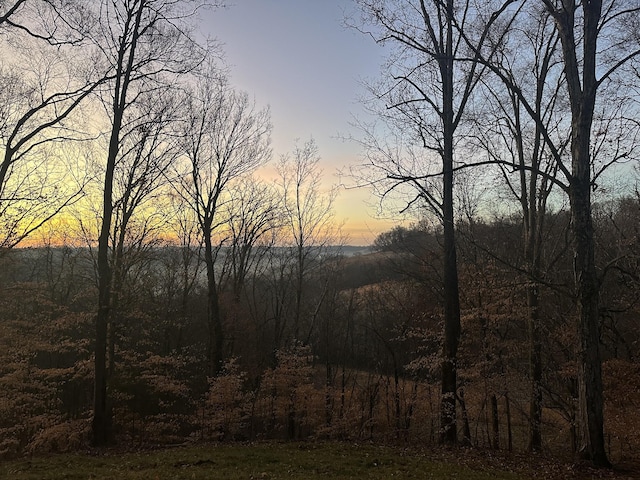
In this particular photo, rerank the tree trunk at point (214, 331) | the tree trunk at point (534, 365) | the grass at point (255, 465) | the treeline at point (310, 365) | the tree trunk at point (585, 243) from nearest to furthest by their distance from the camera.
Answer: the tree trunk at point (585, 243)
the grass at point (255, 465)
the tree trunk at point (534, 365)
the treeline at point (310, 365)
the tree trunk at point (214, 331)

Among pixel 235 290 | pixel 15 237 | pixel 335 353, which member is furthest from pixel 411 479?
pixel 335 353

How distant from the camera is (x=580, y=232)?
6609 mm

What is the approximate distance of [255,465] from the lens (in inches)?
316

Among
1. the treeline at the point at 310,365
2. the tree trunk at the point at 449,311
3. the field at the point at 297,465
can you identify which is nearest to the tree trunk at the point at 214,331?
the treeline at the point at 310,365

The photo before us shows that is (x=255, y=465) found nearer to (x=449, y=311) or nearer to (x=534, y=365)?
(x=449, y=311)

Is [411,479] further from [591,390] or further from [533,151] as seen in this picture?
[533,151]

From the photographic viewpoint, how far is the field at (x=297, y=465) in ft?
21.7

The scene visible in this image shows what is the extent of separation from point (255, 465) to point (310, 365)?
9.46 m

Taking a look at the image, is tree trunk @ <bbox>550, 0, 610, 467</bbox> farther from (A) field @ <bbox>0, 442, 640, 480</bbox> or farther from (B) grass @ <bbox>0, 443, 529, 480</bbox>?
(B) grass @ <bbox>0, 443, 529, 480</bbox>

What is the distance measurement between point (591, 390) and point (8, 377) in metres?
15.1

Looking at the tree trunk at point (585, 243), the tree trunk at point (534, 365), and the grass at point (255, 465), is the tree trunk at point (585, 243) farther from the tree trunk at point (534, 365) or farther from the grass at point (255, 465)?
the tree trunk at point (534, 365)

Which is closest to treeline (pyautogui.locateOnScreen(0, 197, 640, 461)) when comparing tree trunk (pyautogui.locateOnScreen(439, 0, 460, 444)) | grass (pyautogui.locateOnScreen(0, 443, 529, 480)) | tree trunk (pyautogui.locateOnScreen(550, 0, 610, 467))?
tree trunk (pyautogui.locateOnScreen(439, 0, 460, 444))

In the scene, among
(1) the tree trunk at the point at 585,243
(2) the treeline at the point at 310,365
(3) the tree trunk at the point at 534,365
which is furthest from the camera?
(2) the treeline at the point at 310,365

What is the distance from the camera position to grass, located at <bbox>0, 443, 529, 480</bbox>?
688 cm
